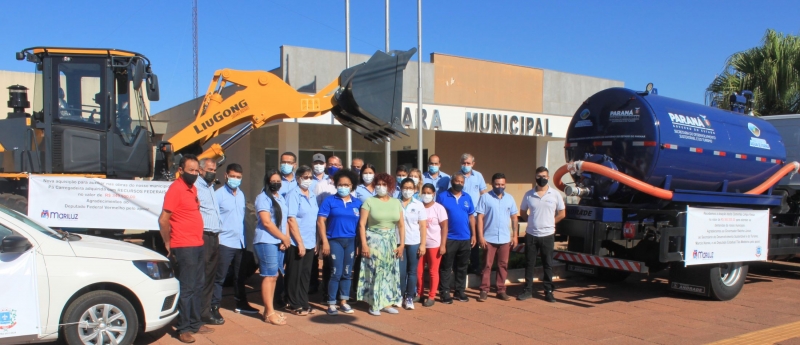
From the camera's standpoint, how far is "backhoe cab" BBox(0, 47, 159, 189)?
794 cm

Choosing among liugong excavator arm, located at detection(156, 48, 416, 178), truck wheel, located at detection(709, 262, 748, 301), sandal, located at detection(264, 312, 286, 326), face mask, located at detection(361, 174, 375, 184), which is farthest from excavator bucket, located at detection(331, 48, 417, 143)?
truck wheel, located at detection(709, 262, 748, 301)

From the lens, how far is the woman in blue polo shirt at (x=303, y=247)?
23.9 feet

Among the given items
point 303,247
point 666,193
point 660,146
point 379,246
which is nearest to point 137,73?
point 303,247

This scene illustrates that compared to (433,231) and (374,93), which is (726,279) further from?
(374,93)

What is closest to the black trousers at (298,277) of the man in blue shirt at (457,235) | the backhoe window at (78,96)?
the man in blue shirt at (457,235)

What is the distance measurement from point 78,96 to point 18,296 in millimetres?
3764

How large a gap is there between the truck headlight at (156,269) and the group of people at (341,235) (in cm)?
12

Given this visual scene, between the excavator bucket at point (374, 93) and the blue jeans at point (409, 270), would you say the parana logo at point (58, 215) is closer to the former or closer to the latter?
the excavator bucket at point (374, 93)

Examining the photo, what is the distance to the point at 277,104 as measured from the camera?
29.7ft

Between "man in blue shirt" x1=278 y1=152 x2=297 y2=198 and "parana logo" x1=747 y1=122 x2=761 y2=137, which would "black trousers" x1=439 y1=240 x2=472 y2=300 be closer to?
"man in blue shirt" x1=278 y1=152 x2=297 y2=198

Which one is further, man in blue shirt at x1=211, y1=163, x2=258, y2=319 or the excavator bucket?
the excavator bucket

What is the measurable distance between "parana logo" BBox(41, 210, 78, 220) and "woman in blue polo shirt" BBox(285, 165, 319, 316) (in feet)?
9.36

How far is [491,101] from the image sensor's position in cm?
1881

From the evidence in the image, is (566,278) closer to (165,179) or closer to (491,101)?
(165,179)
